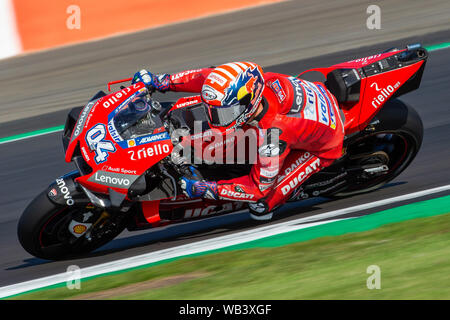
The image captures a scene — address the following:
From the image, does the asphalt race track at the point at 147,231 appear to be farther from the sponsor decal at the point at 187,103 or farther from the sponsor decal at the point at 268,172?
the sponsor decal at the point at 187,103

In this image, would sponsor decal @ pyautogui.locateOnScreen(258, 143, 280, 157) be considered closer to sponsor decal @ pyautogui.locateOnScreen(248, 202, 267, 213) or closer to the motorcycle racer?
the motorcycle racer

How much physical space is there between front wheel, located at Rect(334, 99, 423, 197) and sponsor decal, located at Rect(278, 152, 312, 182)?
50 cm

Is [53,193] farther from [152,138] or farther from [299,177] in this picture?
[299,177]

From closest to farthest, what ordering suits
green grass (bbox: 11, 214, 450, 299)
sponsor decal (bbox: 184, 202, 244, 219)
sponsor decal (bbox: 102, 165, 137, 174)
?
green grass (bbox: 11, 214, 450, 299)
sponsor decal (bbox: 102, 165, 137, 174)
sponsor decal (bbox: 184, 202, 244, 219)

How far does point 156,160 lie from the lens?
5.29m

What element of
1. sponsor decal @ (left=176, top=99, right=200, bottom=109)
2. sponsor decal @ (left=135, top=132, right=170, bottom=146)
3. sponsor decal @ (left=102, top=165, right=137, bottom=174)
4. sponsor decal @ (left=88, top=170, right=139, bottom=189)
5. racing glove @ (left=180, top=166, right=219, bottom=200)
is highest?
sponsor decal @ (left=176, top=99, right=200, bottom=109)

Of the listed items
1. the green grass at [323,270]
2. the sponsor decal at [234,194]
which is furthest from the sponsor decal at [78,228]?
the sponsor decal at [234,194]

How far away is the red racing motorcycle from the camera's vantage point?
5289mm

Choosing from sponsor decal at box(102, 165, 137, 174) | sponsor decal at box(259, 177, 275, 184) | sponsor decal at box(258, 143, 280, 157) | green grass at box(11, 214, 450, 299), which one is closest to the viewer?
green grass at box(11, 214, 450, 299)

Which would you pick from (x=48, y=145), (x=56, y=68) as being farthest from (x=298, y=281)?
(x=56, y=68)

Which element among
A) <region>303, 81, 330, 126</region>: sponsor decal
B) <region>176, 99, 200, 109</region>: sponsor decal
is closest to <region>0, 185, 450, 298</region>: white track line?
<region>303, 81, 330, 126</region>: sponsor decal

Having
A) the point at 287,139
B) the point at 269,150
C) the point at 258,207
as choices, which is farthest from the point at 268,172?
the point at 258,207

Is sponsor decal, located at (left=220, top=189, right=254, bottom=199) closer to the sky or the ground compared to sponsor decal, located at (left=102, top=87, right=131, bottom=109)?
closer to the ground

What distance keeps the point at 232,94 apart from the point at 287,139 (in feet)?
2.12
